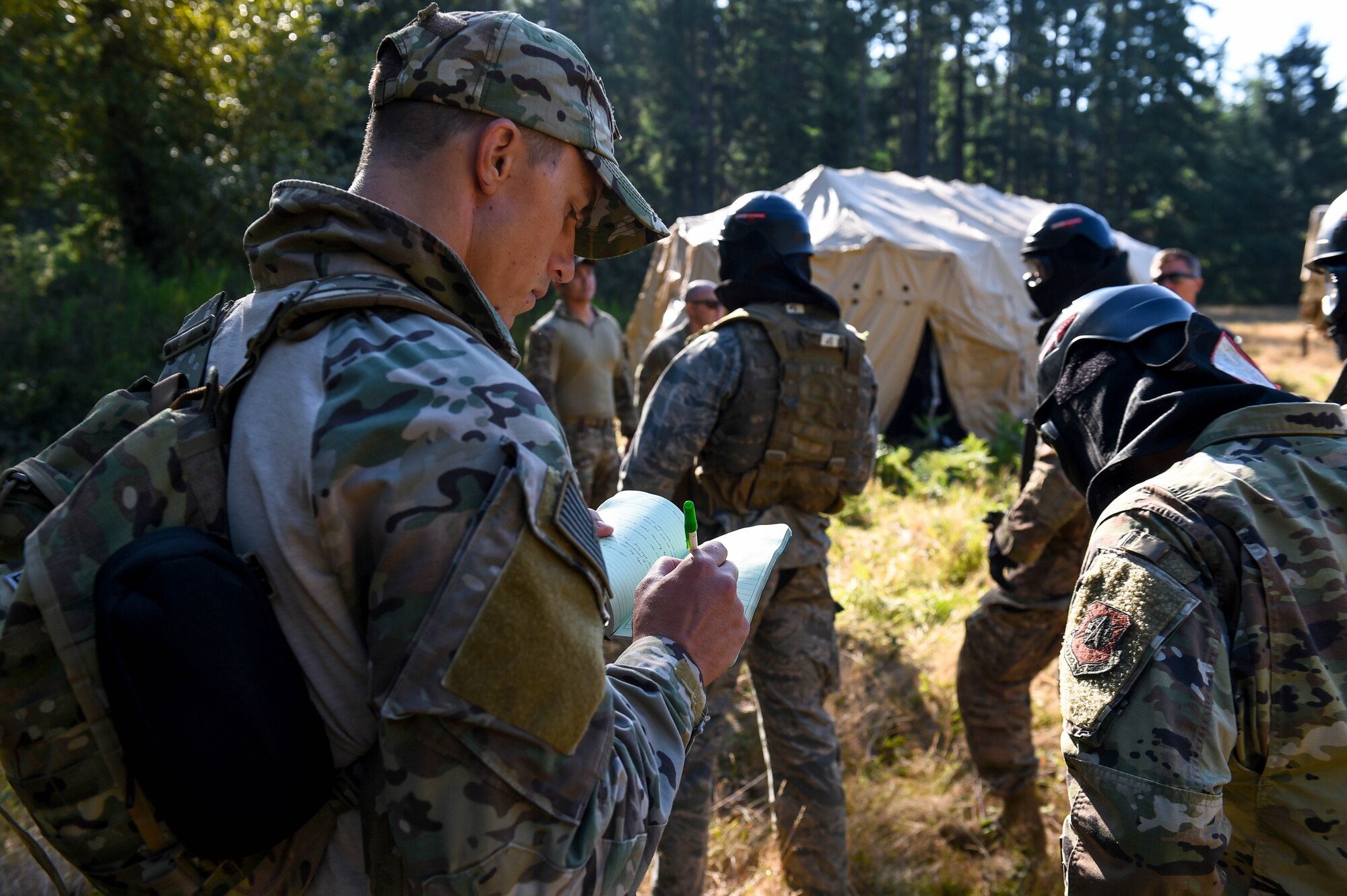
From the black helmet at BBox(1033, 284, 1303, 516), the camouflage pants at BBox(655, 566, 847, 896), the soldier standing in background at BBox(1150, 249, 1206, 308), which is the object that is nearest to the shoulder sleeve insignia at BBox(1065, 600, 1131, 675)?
the black helmet at BBox(1033, 284, 1303, 516)

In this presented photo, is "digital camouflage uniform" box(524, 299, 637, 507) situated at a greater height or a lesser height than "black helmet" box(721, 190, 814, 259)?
lesser

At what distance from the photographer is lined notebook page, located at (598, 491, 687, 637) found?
1574 millimetres

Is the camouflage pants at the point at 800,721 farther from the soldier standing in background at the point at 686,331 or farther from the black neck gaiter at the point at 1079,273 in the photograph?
the soldier standing in background at the point at 686,331

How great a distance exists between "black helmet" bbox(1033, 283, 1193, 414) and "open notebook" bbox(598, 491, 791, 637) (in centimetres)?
89

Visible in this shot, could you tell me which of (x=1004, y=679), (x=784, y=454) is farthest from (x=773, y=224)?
(x=1004, y=679)

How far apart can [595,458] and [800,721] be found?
374 centimetres

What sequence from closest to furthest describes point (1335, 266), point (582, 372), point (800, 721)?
point (1335, 266) → point (800, 721) → point (582, 372)

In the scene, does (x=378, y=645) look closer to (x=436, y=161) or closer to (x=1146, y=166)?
(x=436, y=161)

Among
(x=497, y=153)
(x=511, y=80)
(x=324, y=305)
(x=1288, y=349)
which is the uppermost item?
(x=511, y=80)

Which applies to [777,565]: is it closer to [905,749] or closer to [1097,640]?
[905,749]

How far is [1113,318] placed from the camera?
212cm

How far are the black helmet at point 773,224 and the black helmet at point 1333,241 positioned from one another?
1.65m

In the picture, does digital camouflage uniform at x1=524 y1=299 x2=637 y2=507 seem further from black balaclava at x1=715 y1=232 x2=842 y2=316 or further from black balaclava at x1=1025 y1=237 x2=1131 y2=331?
black balaclava at x1=1025 y1=237 x2=1131 y2=331

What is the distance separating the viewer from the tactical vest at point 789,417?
3.59 m
